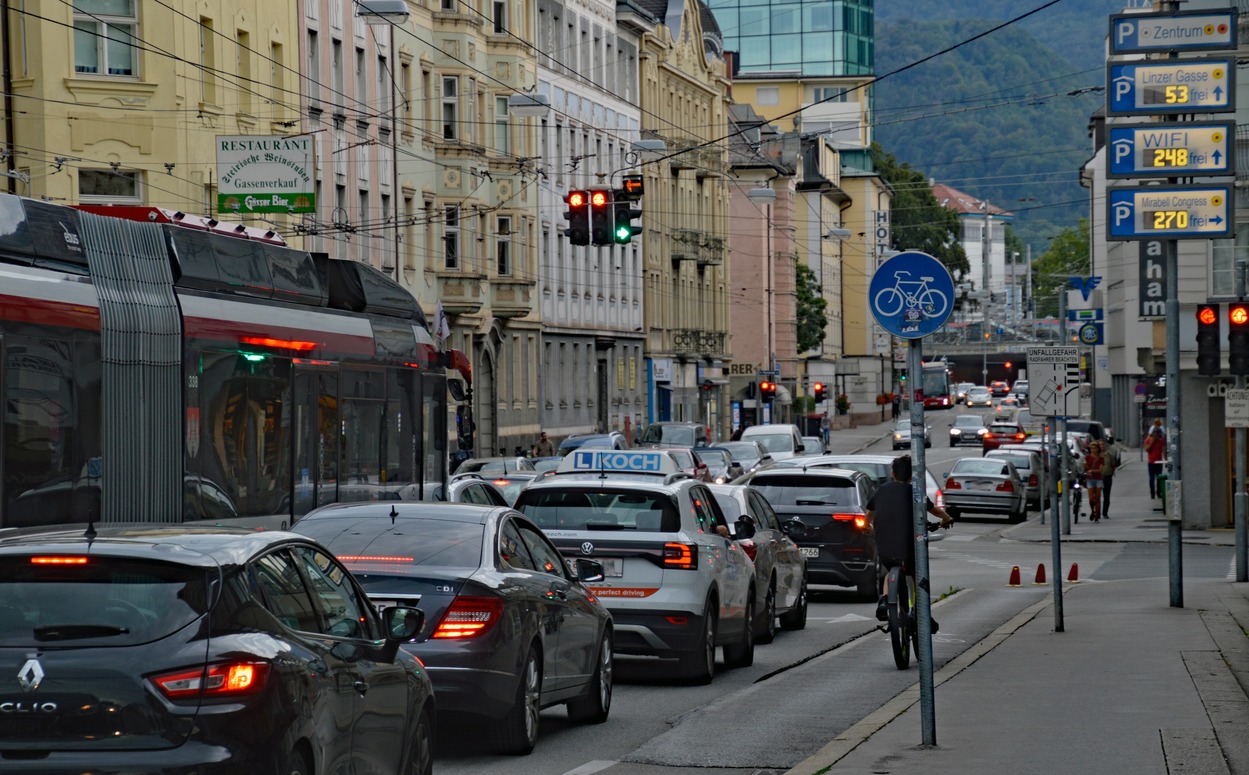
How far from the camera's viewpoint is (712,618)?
15.9 metres

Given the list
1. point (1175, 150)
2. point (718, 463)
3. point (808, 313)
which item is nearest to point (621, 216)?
point (718, 463)

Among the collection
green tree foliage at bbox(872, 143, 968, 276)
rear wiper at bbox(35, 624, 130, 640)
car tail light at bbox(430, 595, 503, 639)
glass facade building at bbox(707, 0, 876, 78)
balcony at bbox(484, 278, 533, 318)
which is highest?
glass facade building at bbox(707, 0, 876, 78)

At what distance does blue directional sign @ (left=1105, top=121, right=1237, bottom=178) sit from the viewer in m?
21.8

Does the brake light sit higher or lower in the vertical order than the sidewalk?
higher

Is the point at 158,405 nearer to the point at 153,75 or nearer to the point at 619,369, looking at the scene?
the point at 153,75

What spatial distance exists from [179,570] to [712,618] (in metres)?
9.13

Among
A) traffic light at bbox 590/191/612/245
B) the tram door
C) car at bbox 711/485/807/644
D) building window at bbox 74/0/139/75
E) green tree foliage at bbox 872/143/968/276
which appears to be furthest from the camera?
green tree foliage at bbox 872/143/968/276

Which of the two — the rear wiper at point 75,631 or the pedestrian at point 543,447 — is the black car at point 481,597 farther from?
the pedestrian at point 543,447

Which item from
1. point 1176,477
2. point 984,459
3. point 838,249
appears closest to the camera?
point 1176,477

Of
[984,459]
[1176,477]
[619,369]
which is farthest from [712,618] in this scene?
[619,369]

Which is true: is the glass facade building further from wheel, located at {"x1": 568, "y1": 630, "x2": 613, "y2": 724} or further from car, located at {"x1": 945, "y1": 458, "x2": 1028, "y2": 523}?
wheel, located at {"x1": 568, "y1": 630, "x2": 613, "y2": 724}

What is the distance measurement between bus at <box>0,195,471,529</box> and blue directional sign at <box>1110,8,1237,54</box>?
825cm

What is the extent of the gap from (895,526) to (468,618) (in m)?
6.33

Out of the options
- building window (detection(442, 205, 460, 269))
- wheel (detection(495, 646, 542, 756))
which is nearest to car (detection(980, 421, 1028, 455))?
building window (detection(442, 205, 460, 269))
